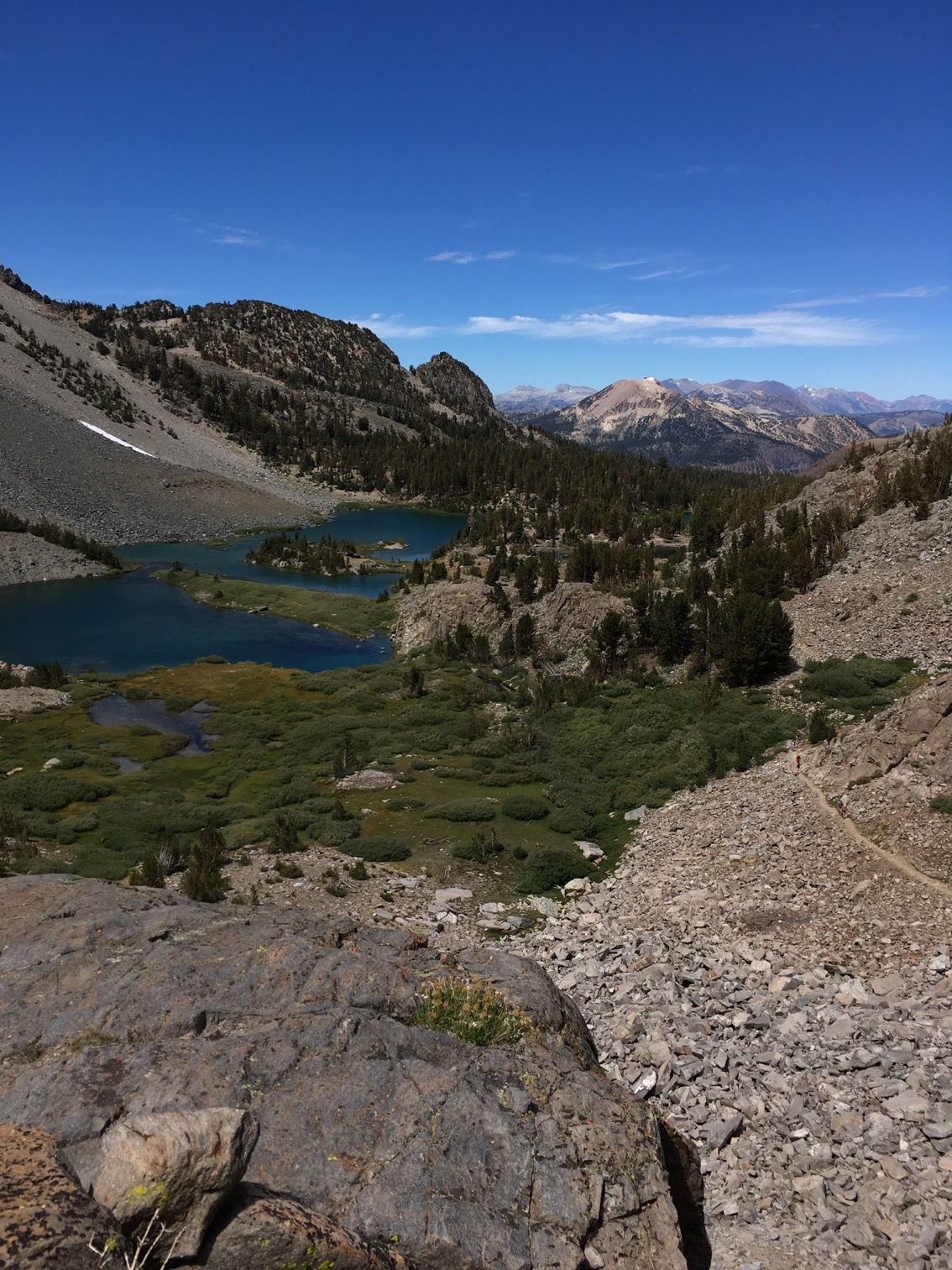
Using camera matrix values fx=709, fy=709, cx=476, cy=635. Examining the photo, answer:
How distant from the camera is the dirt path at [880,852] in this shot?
14.9 metres

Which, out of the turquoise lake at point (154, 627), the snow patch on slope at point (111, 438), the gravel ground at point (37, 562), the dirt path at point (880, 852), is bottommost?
the turquoise lake at point (154, 627)

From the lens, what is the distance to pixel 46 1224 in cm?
368

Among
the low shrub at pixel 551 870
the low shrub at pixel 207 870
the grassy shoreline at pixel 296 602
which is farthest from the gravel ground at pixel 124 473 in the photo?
the low shrub at pixel 551 870

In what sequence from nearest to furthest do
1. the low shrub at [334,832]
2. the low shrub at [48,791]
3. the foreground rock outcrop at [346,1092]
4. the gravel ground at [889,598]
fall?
the foreground rock outcrop at [346,1092], the low shrub at [334,832], the low shrub at [48,791], the gravel ground at [889,598]

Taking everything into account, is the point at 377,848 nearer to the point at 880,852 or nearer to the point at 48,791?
the point at 880,852

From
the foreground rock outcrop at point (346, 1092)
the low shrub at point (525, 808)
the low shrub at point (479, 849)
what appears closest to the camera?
the foreground rock outcrop at point (346, 1092)

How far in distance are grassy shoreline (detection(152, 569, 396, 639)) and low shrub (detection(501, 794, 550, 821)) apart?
3713 cm

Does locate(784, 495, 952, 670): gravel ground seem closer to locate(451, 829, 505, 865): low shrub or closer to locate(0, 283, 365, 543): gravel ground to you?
locate(451, 829, 505, 865): low shrub

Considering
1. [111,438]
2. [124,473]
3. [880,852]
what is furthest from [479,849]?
[111,438]

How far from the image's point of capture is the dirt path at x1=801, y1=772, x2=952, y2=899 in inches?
587

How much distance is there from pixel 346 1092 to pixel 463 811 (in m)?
18.9

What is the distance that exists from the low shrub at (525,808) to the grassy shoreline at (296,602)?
37.1 m

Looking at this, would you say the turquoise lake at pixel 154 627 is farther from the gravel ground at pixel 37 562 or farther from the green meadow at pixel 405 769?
the green meadow at pixel 405 769

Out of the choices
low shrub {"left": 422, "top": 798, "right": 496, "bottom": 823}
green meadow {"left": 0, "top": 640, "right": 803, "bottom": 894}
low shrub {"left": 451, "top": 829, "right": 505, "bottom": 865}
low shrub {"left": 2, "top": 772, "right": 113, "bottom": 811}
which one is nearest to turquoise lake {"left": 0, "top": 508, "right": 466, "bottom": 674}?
green meadow {"left": 0, "top": 640, "right": 803, "bottom": 894}
